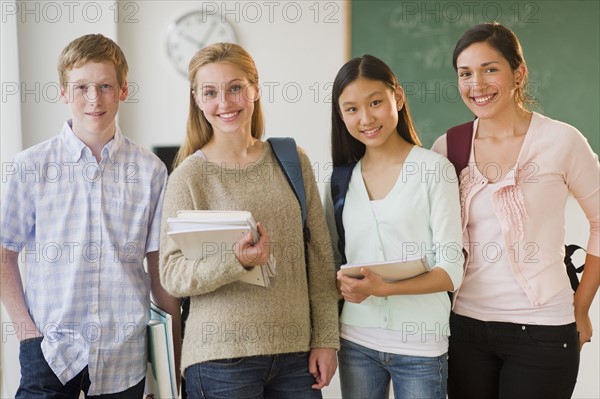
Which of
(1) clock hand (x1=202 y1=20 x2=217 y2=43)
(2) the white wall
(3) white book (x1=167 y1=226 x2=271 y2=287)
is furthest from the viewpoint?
(1) clock hand (x1=202 y1=20 x2=217 y2=43)

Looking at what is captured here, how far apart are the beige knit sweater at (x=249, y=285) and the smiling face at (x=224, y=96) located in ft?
0.37

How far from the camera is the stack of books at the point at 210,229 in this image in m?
1.43

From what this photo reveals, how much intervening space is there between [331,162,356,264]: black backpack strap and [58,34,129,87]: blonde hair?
67 cm

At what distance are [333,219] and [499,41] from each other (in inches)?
27.1

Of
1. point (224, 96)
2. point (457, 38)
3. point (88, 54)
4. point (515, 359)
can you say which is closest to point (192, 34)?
point (457, 38)

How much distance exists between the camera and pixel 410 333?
5.49 feet

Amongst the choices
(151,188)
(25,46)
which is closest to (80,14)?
(25,46)

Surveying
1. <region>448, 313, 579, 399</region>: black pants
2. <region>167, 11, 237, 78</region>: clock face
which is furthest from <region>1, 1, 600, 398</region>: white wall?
<region>448, 313, 579, 399</region>: black pants

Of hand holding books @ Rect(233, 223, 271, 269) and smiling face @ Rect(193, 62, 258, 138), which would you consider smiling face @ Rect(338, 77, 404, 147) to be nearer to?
smiling face @ Rect(193, 62, 258, 138)

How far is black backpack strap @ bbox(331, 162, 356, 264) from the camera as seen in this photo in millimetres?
1812

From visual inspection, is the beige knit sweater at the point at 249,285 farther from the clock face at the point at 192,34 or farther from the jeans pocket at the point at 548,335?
the clock face at the point at 192,34

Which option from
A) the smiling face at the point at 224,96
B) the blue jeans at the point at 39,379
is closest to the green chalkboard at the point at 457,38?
the smiling face at the point at 224,96

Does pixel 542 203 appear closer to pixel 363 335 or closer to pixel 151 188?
pixel 363 335

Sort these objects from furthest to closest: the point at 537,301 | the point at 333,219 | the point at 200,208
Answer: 1. the point at 333,219
2. the point at 537,301
3. the point at 200,208
